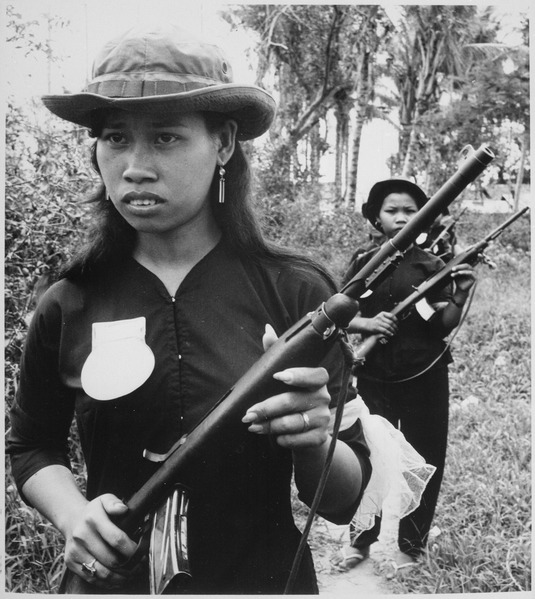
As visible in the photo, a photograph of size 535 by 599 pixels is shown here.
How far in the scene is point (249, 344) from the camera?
91 cm

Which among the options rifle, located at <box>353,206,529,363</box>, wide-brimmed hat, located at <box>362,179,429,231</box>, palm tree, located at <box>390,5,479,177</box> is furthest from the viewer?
rifle, located at <box>353,206,529,363</box>

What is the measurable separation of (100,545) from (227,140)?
644mm

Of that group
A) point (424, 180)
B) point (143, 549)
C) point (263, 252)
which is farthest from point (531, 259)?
point (143, 549)

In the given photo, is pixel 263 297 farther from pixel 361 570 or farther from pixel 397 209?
pixel 361 570

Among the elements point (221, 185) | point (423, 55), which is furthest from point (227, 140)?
point (423, 55)

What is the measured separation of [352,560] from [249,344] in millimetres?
925

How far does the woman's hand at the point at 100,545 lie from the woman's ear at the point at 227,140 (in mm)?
556

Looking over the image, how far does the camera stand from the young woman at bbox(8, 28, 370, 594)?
2.85 ft

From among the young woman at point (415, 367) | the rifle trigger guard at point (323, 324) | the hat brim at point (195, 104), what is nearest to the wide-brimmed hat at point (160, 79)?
the hat brim at point (195, 104)

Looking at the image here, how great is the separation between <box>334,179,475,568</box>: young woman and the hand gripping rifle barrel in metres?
0.96

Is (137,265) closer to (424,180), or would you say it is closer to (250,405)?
(250,405)

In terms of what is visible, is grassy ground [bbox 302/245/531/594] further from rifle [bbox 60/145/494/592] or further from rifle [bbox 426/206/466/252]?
rifle [bbox 60/145/494/592]

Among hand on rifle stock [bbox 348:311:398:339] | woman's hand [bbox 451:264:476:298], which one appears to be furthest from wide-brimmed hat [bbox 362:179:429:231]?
hand on rifle stock [bbox 348:311:398:339]

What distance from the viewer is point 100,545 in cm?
86
